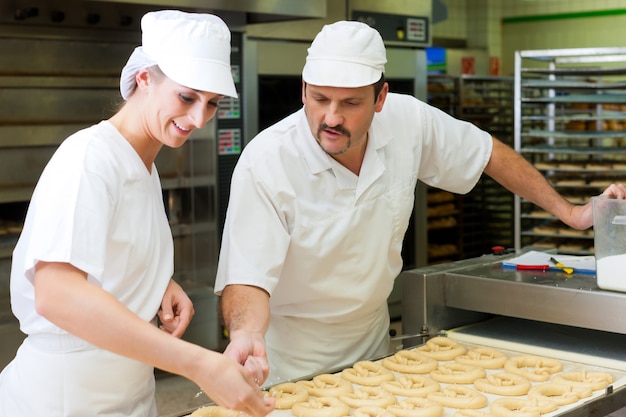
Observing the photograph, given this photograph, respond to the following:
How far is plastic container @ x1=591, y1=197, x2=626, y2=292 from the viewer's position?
199cm

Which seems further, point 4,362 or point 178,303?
point 4,362

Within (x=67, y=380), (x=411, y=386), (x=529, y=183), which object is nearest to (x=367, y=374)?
(x=411, y=386)

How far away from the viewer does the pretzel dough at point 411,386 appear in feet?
6.08

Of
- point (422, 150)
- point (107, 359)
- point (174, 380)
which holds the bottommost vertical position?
point (174, 380)

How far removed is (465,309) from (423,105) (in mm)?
617

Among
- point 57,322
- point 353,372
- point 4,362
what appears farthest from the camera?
point 4,362

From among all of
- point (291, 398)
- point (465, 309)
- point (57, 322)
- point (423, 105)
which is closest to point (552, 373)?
point (465, 309)

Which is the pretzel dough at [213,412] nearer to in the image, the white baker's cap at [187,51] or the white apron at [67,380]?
the white apron at [67,380]

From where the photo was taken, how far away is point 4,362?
11.6ft

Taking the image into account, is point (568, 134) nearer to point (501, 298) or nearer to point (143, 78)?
point (501, 298)

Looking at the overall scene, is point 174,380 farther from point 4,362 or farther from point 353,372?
point 353,372

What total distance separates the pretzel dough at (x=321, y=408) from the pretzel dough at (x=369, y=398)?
0.03 metres

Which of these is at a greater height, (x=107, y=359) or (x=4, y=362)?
(x=107, y=359)

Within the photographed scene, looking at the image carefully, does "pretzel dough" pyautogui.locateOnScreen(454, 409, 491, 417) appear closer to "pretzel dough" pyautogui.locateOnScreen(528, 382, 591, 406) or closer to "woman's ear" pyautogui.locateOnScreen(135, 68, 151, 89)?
"pretzel dough" pyautogui.locateOnScreen(528, 382, 591, 406)
